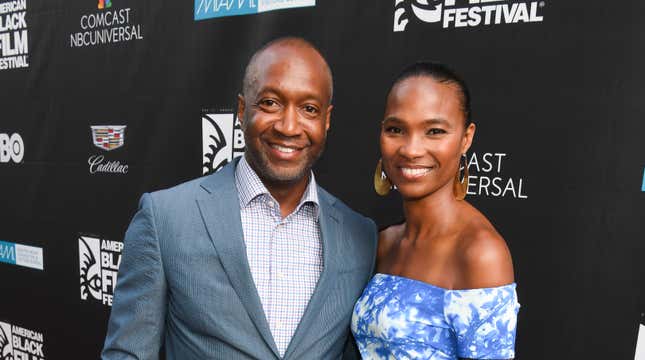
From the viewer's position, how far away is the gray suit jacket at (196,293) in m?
1.10

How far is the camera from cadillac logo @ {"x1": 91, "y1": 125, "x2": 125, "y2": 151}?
2721 mm

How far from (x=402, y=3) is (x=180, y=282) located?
55.5 inches

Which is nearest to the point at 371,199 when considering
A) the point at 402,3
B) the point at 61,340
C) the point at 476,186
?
the point at 476,186

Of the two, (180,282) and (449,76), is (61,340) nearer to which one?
(180,282)

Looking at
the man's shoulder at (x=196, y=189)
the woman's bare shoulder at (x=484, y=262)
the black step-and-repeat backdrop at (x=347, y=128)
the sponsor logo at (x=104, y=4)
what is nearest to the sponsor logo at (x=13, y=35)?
the black step-and-repeat backdrop at (x=347, y=128)

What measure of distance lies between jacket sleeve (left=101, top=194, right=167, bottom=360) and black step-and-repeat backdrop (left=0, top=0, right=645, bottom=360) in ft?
3.55

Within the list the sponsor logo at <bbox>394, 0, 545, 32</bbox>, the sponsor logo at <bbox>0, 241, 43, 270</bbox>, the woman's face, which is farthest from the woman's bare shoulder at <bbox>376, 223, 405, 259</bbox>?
the sponsor logo at <bbox>0, 241, 43, 270</bbox>

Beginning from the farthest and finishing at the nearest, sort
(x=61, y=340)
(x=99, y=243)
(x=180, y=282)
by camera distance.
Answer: (x=61, y=340) → (x=99, y=243) → (x=180, y=282)

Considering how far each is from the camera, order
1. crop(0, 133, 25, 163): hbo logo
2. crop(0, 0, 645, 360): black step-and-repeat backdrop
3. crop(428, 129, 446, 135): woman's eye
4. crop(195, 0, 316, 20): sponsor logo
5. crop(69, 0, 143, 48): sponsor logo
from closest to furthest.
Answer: crop(428, 129, 446, 135): woman's eye → crop(0, 0, 645, 360): black step-and-repeat backdrop → crop(195, 0, 316, 20): sponsor logo → crop(69, 0, 143, 48): sponsor logo → crop(0, 133, 25, 163): hbo logo

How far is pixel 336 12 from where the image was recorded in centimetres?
205

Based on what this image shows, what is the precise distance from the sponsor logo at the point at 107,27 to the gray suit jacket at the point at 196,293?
1815mm

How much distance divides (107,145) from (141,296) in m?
1.93

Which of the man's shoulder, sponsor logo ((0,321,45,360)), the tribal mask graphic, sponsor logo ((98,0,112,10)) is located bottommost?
sponsor logo ((0,321,45,360))

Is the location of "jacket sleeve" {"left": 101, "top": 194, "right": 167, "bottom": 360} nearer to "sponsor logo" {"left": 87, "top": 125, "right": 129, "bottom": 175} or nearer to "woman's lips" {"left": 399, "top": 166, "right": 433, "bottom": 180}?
"woman's lips" {"left": 399, "top": 166, "right": 433, "bottom": 180}
